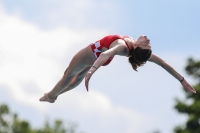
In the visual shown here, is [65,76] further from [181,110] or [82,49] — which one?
[181,110]

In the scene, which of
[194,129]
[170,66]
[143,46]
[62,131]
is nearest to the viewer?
[143,46]

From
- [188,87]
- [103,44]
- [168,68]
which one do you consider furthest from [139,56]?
[188,87]

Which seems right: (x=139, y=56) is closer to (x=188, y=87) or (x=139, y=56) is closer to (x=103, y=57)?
(x=103, y=57)

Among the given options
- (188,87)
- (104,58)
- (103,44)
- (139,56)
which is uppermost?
(188,87)

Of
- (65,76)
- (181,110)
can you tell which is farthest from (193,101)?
(65,76)

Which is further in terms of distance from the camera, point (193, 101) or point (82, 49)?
point (193, 101)

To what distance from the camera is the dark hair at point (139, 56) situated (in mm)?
10242

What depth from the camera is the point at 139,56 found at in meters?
10.3

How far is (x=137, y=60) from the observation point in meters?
10.4

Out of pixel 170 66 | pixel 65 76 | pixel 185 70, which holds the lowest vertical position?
pixel 65 76

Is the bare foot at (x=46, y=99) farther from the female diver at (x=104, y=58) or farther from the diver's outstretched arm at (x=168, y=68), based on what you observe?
the diver's outstretched arm at (x=168, y=68)

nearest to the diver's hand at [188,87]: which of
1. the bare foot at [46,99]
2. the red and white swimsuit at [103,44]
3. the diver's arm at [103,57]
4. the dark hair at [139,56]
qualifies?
the dark hair at [139,56]

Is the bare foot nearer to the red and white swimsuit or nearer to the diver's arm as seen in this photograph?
the red and white swimsuit

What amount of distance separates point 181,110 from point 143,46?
1953 centimetres
